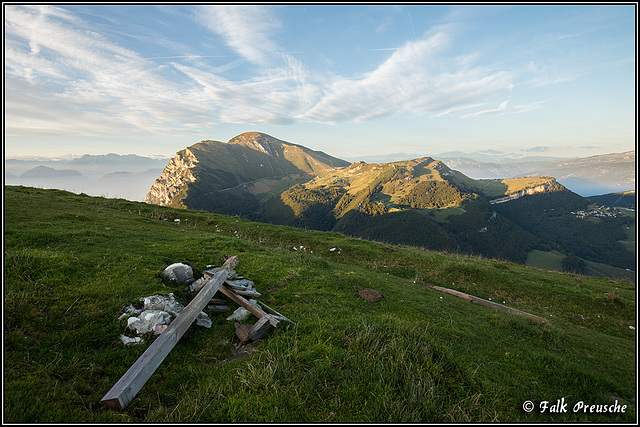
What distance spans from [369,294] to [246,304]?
568cm

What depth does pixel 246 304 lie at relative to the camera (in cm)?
780

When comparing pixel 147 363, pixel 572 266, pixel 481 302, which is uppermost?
pixel 147 363

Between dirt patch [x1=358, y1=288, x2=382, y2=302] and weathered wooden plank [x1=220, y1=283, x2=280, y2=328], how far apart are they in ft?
16.3

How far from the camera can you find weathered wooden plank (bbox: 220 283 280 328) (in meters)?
6.96

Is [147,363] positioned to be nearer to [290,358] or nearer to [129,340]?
[129,340]

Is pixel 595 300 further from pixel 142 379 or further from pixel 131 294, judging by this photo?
pixel 131 294

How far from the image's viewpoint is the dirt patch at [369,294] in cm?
1081

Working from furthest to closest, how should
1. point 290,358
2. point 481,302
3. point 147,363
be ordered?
1. point 481,302
2. point 290,358
3. point 147,363

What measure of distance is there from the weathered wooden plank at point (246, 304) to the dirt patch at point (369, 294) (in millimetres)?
4977

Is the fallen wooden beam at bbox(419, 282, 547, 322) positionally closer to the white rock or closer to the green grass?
the white rock

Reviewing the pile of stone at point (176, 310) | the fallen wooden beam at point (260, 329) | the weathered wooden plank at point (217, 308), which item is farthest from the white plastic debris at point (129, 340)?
the fallen wooden beam at point (260, 329)

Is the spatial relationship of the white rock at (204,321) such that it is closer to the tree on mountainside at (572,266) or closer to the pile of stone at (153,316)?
the pile of stone at (153,316)

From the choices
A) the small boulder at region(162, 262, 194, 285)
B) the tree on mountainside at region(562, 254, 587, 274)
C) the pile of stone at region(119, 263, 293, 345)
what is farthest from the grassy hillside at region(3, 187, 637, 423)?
the tree on mountainside at region(562, 254, 587, 274)

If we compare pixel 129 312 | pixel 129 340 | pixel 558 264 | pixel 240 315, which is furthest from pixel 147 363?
pixel 558 264
